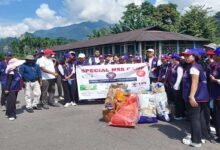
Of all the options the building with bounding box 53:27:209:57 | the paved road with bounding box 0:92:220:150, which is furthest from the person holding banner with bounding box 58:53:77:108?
the building with bounding box 53:27:209:57

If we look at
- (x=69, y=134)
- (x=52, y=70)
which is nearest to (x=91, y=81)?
(x=52, y=70)

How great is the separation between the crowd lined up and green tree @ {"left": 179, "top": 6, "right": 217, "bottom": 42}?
A: 37815 millimetres

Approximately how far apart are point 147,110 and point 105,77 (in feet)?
12.0

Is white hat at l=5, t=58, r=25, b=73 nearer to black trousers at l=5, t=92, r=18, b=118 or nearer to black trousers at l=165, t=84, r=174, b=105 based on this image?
black trousers at l=5, t=92, r=18, b=118

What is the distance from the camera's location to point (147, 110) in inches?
332

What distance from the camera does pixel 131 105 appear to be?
8.09 metres

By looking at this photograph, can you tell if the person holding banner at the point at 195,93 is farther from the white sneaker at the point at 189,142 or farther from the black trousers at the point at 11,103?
the black trousers at the point at 11,103

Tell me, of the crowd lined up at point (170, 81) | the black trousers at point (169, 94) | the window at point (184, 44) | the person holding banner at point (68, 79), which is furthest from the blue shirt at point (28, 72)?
the window at point (184, 44)

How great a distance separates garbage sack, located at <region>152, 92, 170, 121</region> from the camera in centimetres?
860

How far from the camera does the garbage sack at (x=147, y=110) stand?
8391 mm

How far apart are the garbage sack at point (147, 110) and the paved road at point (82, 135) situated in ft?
0.79

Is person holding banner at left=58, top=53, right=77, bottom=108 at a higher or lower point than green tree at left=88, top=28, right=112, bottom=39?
lower

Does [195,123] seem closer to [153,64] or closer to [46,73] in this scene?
[153,64]

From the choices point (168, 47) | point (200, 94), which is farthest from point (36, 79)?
point (168, 47)
